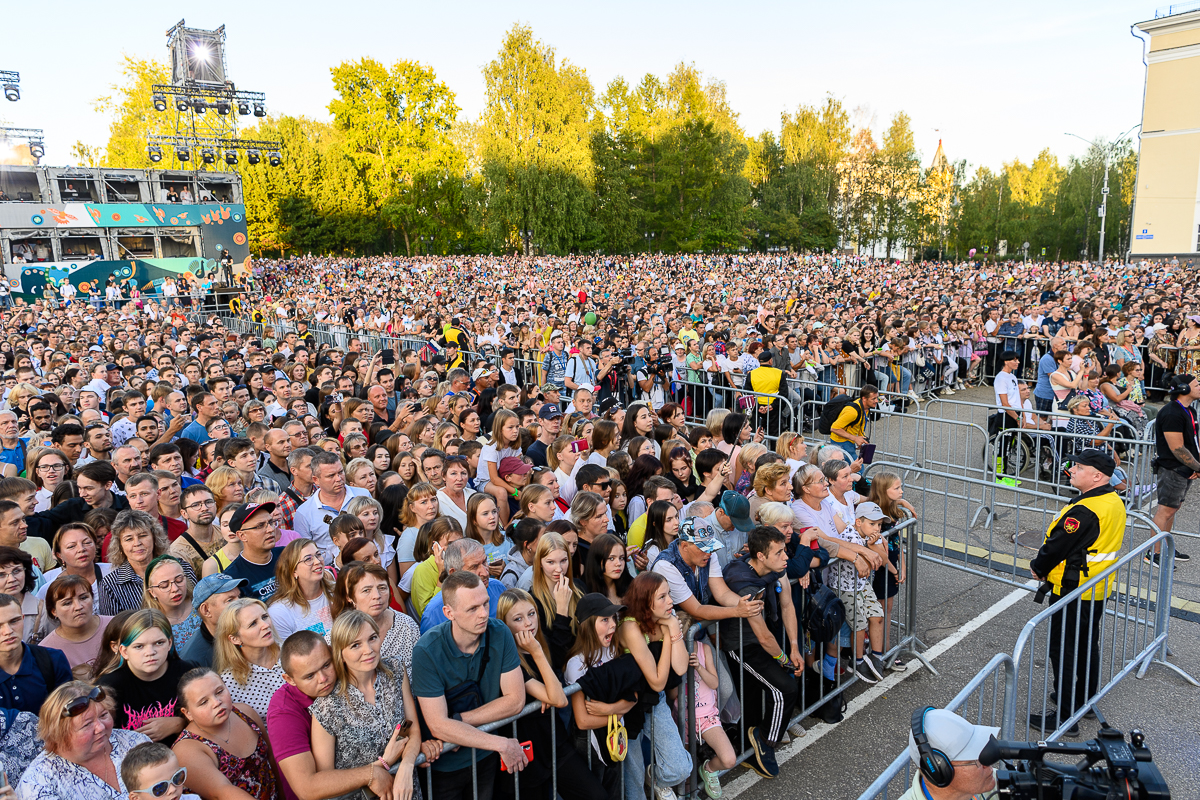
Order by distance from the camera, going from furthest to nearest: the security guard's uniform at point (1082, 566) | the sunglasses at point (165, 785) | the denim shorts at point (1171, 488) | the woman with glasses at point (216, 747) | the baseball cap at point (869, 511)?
the denim shorts at point (1171, 488) → the baseball cap at point (869, 511) → the security guard's uniform at point (1082, 566) → the woman with glasses at point (216, 747) → the sunglasses at point (165, 785)

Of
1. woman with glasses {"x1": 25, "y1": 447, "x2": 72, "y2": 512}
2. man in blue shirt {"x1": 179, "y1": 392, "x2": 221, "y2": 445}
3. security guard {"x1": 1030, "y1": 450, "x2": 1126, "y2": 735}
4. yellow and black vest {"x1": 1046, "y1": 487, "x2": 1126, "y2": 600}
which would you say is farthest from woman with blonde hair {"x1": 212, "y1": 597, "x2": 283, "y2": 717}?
man in blue shirt {"x1": 179, "y1": 392, "x2": 221, "y2": 445}

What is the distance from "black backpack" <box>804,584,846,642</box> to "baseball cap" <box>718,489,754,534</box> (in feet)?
1.89

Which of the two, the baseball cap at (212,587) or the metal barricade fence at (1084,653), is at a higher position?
the baseball cap at (212,587)

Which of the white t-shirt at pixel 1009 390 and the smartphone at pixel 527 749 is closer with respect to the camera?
the smartphone at pixel 527 749

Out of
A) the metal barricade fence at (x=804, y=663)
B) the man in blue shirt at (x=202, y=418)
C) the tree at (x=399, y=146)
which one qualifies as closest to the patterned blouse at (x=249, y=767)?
the metal barricade fence at (x=804, y=663)

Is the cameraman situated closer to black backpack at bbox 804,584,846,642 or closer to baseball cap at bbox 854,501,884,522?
black backpack at bbox 804,584,846,642

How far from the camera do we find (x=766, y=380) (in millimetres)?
Answer: 10148

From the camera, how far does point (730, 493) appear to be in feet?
15.5

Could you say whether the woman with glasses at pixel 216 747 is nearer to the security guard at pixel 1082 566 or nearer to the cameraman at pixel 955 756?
the cameraman at pixel 955 756

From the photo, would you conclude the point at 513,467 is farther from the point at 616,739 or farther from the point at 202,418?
the point at 202,418

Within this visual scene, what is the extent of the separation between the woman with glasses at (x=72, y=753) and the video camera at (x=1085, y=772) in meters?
2.97

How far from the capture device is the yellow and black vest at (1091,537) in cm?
459

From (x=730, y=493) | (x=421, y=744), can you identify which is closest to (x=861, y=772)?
(x=730, y=493)

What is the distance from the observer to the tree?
55.5m
